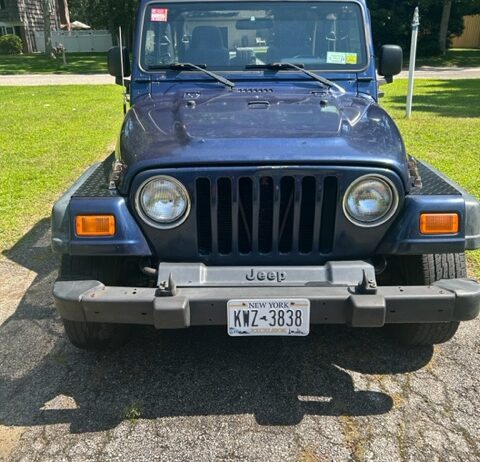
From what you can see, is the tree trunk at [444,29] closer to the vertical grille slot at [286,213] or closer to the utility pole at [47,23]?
the utility pole at [47,23]

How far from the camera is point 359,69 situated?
12.5 feet

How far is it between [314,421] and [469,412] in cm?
77

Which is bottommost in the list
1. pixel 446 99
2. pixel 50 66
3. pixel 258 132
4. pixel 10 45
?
pixel 50 66

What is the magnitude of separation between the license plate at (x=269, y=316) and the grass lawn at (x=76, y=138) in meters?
2.37

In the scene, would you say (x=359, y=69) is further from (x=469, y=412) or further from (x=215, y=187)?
(x=469, y=412)

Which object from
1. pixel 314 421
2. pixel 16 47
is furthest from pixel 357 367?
pixel 16 47

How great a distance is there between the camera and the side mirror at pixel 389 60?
4.13 m

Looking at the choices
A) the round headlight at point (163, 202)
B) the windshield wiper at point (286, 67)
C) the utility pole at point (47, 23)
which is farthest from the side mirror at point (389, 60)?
the utility pole at point (47, 23)

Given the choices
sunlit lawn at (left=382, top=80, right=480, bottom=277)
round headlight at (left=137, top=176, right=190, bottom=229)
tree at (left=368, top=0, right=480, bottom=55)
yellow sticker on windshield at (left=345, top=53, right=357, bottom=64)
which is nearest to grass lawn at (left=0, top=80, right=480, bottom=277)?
sunlit lawn at (left=382, top=80, right=480, bottom=277)

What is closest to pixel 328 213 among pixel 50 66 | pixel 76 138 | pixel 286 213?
pixel 286 213

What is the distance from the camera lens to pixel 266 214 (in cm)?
274

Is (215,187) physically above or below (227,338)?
above

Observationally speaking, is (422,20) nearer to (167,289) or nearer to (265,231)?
(265,231)

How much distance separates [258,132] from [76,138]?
7706mm
